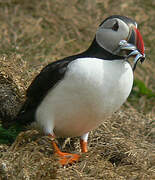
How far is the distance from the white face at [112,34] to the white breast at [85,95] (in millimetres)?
161

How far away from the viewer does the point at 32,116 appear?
475 centimetres

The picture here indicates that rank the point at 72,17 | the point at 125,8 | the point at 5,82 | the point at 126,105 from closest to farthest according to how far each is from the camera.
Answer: the point at 5,82, the point at 126,105, the point at 72,17, the point at 125,8

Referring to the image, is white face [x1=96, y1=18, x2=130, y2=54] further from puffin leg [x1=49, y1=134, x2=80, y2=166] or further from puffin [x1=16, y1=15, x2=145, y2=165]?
puffin leg [x1=49, y1=134, x2=80, y2=166]

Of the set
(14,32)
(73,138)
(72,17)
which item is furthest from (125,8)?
(73,138)

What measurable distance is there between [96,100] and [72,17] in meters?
4.66

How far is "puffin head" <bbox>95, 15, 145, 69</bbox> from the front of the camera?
425 centimetres

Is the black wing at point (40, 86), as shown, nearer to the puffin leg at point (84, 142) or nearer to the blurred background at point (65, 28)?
the puffin leg at point (84, 142)

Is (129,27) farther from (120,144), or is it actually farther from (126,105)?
(126,105)

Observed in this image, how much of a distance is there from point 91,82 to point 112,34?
50cm

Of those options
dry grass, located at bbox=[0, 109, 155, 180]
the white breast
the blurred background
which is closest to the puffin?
the white breast

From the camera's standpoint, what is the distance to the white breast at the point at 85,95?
13.6 feet

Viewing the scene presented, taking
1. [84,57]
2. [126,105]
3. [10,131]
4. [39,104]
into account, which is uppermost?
[84,57]

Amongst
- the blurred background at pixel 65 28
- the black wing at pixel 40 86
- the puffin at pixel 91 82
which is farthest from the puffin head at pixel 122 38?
the blurred background at pixel 65 28

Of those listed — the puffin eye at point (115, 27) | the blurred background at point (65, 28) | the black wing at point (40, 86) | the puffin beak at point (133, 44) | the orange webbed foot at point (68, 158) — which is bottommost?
the blurred background at point (65, 28)
